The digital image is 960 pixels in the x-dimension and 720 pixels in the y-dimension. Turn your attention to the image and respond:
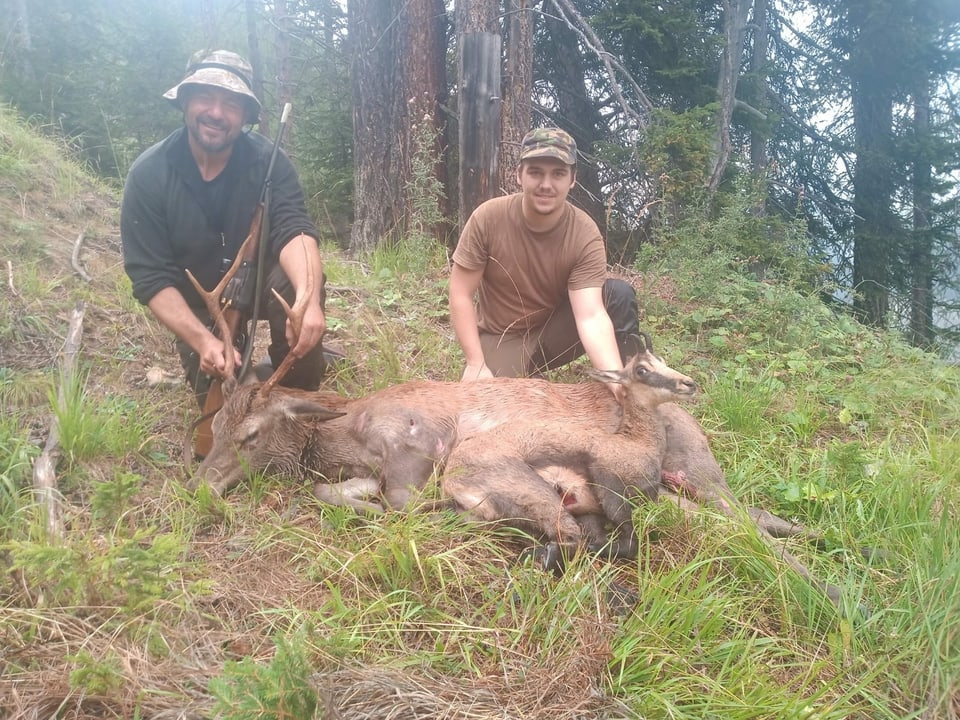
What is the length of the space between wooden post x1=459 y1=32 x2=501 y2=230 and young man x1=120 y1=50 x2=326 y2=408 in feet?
8.16

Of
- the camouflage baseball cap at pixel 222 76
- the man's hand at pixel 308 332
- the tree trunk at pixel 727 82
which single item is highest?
the tree trunk at pixel 727 82

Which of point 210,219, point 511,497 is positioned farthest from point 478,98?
point 511,497

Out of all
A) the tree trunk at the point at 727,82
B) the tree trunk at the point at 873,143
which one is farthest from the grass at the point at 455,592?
the tree trunk at the point at 873,143

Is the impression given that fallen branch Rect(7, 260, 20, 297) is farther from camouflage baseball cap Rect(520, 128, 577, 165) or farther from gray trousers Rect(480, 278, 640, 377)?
camouflage baseball cap Rect(520, 128, 577, 165)

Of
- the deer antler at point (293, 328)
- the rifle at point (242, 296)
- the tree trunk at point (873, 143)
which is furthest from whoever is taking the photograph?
the tree trunk at point (873, 143)

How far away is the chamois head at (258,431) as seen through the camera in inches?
151

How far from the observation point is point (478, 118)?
689 centimetres

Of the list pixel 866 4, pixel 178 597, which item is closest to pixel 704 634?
pixel 178 597

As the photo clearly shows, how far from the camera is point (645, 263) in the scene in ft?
24.1

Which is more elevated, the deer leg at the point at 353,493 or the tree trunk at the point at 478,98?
the tree trunk at the point at 478,98

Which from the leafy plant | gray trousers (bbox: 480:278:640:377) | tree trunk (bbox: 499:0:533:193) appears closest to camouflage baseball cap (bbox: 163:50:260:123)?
gray trousers (bbox: 480:278:640:377)

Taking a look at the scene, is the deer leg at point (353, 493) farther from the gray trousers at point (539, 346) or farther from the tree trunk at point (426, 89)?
the tree trunk at point (426, 89)

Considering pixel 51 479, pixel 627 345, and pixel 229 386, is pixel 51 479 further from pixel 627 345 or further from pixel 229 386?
pixel 627 345

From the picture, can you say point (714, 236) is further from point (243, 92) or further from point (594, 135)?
point (243, 92)
